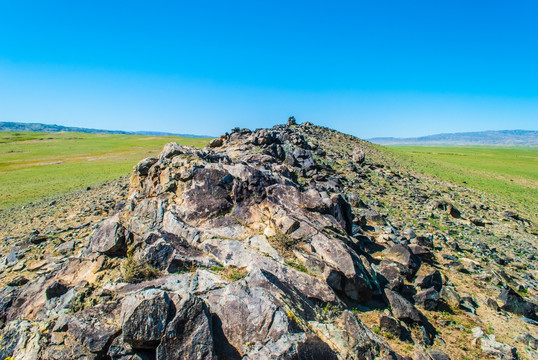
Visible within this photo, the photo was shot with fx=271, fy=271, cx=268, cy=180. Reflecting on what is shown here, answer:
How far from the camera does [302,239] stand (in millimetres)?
12344

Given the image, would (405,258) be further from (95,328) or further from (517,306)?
(95,328)

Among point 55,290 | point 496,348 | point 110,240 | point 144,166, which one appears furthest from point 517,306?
point 144,166

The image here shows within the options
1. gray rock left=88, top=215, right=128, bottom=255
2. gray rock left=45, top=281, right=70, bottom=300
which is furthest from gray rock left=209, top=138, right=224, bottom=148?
gray rock left=45, top=281, right=70, bottom=300

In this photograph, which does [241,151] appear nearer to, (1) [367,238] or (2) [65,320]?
(1) [367,238]

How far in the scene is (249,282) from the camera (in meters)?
8.77

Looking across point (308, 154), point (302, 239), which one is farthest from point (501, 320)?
point (308, 154)

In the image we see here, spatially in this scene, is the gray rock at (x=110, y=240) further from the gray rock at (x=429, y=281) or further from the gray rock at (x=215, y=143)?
the gray rock at (x=215, y=143)

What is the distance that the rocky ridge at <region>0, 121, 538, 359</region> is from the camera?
7188 mm

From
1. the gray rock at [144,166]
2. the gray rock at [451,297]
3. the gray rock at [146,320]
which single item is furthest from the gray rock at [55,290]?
the gray rock at [451,297]

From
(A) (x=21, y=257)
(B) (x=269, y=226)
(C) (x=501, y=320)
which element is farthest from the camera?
(A) (x=21, y=257)

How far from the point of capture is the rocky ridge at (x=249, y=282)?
7.19 meters

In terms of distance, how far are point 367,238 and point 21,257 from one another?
2279 cm

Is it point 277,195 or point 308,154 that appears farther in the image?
point 308,154

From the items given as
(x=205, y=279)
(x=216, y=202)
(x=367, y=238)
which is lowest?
(x=367, y=238)
